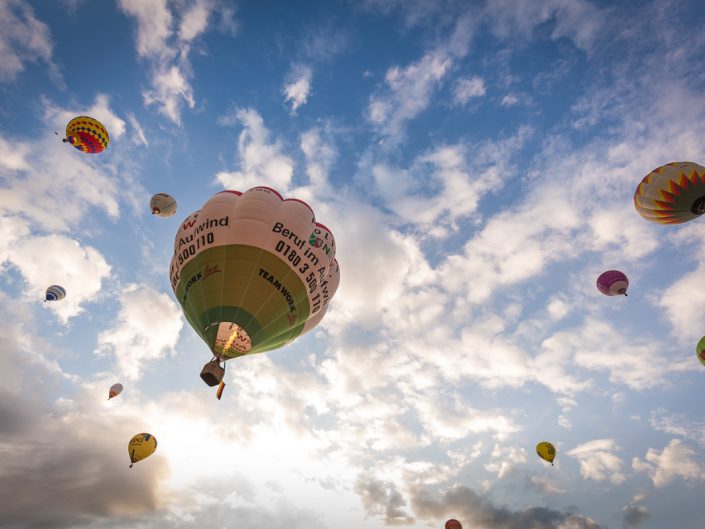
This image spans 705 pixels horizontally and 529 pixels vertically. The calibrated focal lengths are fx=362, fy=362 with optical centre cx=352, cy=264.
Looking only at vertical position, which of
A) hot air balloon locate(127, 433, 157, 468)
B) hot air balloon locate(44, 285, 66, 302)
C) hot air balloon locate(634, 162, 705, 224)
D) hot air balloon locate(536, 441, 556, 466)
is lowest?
hot air balloon locate(536, 441, 556, 466)

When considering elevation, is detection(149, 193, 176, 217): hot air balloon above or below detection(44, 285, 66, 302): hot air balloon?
above

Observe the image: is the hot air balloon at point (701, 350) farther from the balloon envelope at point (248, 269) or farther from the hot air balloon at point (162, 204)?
the hot air balloon at point (162, 204)

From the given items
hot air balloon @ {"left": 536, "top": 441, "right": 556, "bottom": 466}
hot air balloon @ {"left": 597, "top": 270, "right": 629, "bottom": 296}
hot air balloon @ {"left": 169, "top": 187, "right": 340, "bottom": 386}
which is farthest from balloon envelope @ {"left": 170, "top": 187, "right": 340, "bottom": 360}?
hot air balloon @ {"left": 536, "top": 441, "right": 556, "bottom": 466}

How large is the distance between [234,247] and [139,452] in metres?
16.5

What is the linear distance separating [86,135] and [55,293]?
13125mm

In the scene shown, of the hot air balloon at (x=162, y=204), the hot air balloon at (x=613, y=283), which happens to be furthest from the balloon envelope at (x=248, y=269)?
the hot air balloon at (x=613, y=283)

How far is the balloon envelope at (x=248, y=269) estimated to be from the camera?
13.6m

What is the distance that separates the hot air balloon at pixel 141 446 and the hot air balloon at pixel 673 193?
29792 mm

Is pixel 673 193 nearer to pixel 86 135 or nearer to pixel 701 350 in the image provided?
pixel 701 350

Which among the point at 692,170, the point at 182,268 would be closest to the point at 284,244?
the point at 182,268

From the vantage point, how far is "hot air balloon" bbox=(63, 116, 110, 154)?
804 inches

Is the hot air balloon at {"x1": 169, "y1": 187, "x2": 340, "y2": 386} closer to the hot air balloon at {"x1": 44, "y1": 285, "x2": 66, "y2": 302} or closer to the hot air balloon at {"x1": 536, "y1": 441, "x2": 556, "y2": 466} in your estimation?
the hot air balloon at {"x1": 44, "y1": 285, "x2": 66, "y2": 302}

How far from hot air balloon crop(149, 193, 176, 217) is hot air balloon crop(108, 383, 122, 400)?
1413 cm

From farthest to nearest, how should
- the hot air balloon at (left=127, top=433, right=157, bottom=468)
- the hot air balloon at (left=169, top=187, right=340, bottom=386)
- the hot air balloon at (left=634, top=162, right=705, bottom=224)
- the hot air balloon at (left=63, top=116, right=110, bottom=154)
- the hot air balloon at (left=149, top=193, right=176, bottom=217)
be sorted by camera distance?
the hot air balloon at (left=149, top=193, right=176, bottom=217), the hot air balloon at (left=127, top=433, right=157, bottom=468), the hot air balloon at (left=63, top=116, right=110, bottom=154), the hot air balloon at (left=634, top=162, right=705, bottom=224), the hot air balloon at (left=169, top=187, right=340, bottom=386)
